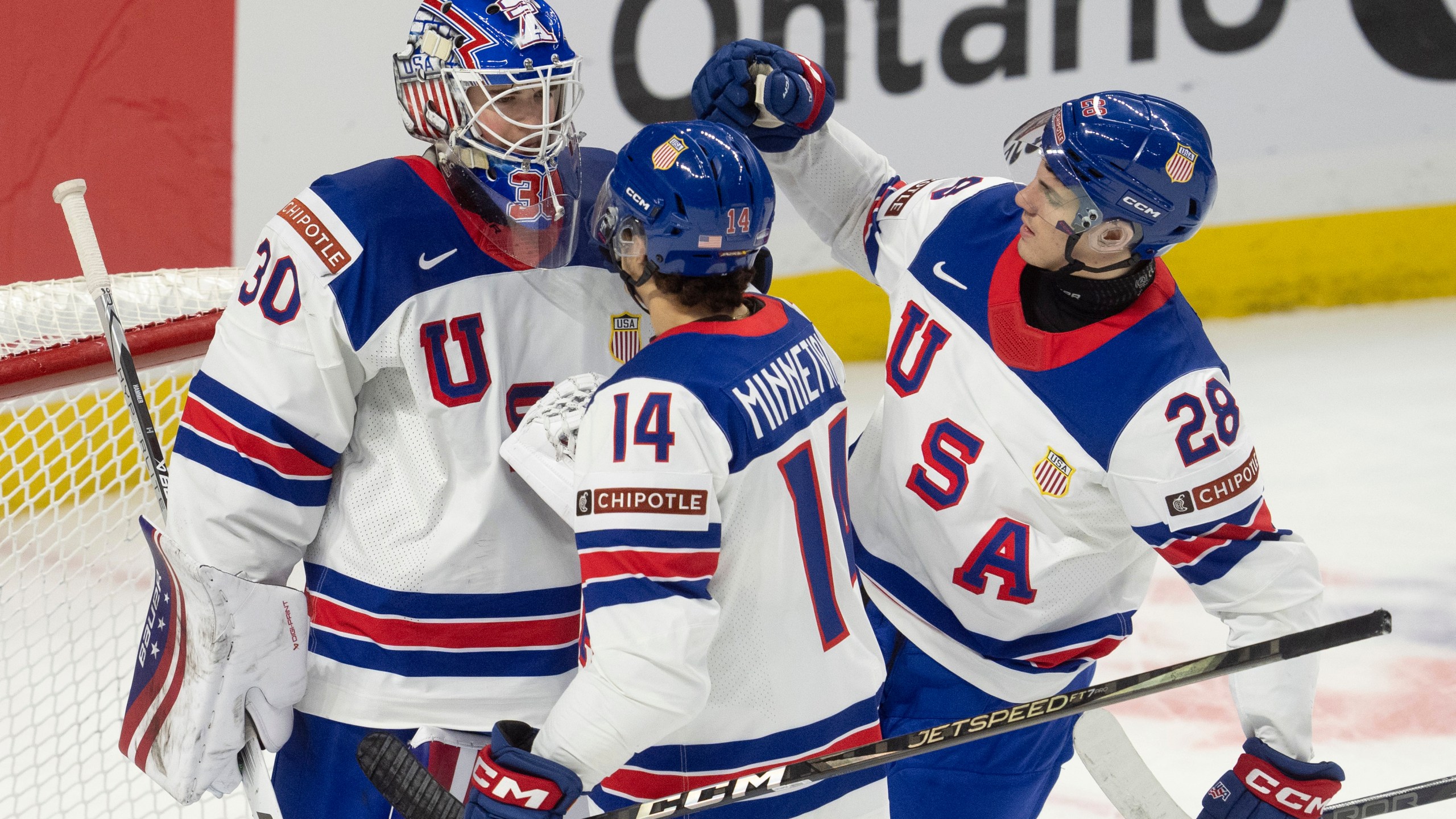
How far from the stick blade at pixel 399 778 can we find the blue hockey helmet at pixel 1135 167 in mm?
984

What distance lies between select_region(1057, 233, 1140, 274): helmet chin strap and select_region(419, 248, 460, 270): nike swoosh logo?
75 cm

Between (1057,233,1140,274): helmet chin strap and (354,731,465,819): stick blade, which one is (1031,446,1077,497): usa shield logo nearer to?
(1057,233,1140,274): helmet chin strap

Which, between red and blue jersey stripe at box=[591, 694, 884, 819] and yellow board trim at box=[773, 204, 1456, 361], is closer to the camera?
red and blue jersey stripe at box=[591, 694, 884, 819]

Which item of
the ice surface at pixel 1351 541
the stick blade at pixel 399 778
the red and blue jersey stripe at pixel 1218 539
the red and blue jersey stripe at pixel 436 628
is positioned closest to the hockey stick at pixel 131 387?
the red and blue jersey stripe at pixel 436 628

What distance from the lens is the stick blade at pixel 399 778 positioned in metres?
1.42

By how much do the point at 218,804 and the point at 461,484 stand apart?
1374 mm

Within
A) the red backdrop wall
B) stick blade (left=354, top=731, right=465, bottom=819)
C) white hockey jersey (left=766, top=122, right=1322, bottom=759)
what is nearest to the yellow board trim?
the red backdrop wall

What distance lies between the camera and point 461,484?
156 centimetres

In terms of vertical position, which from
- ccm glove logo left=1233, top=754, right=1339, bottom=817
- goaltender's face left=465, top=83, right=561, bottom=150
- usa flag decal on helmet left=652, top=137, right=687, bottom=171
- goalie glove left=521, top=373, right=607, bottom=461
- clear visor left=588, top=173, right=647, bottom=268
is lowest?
ccm glove logo left=1233, top=754, right=1339, bottom=817

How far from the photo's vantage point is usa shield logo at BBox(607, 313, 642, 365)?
5.37 feet

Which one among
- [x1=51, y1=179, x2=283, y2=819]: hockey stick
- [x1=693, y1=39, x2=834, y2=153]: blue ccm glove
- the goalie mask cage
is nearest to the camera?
[x1=51, y1=179, x2=283, y2=819]: hockey stick

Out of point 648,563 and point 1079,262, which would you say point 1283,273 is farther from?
point 648,563

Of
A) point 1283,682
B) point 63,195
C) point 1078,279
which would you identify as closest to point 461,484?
point 63,195

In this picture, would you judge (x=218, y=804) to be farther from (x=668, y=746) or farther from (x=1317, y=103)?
(x=1317, y=103)
